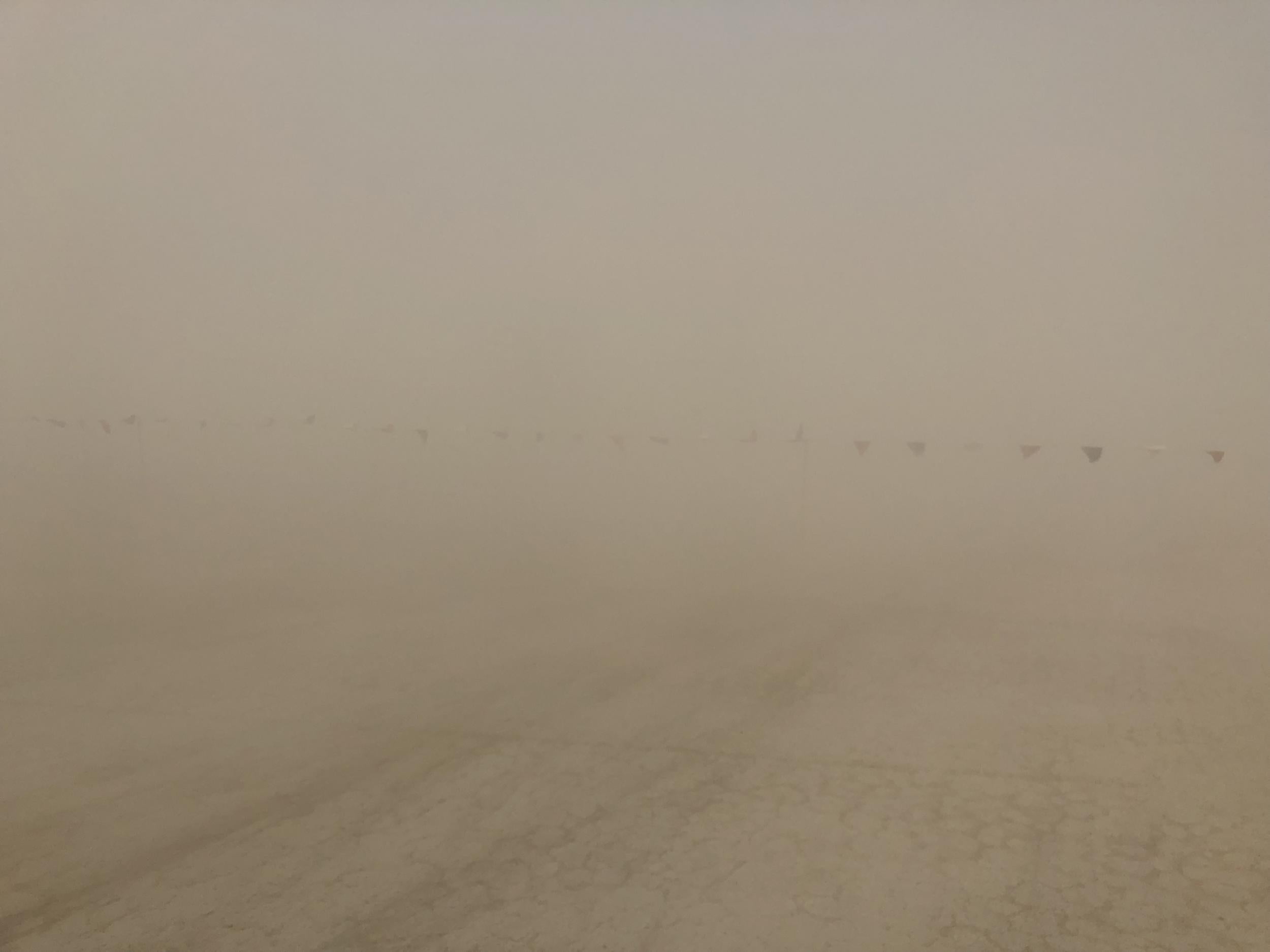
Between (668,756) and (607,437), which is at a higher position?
(607,437)

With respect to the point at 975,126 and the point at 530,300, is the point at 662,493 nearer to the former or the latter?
the point at 530,300

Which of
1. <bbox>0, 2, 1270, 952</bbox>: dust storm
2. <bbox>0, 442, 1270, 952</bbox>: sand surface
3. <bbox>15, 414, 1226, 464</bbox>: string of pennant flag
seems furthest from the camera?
<bbox>15, 414, 1226, 464</bbox>: string of pennant flag

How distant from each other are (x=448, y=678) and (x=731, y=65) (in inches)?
74.3

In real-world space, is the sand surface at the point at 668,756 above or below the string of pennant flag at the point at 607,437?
below

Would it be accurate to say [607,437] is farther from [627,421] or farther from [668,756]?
[668,756]

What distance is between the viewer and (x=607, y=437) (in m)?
2.43

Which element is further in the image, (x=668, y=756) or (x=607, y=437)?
(x=607, y=437)

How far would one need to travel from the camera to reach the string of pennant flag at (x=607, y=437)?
7.19 feet

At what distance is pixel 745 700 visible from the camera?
82.7 inches

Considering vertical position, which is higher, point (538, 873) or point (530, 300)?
point (530, 300)

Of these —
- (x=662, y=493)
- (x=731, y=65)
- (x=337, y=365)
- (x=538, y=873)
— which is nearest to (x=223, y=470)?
(x=337, y=365)

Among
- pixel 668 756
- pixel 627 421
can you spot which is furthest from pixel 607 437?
pixel 668 756

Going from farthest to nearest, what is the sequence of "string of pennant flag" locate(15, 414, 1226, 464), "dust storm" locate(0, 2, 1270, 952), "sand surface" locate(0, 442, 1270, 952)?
"string of pennant flag" locate(15, 414, 1226, 464) < "dust storm" locate(0, 2, 1270, 952) < "sand surface" locate(0, 442, 1270, 952)

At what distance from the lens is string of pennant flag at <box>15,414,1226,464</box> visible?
219 cm
